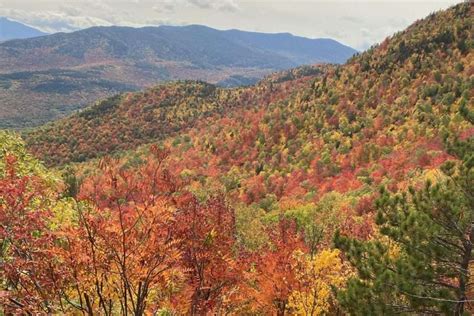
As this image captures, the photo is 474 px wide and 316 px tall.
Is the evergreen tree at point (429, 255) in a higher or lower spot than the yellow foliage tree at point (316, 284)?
higher

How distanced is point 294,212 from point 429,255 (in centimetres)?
4945

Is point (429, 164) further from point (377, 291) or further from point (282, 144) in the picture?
point (377, 291)

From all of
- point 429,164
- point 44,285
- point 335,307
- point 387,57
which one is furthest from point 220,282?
point 387,57

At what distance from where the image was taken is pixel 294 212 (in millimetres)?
64688

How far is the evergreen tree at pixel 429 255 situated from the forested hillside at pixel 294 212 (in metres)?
0.06

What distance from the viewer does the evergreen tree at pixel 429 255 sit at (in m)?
14.9

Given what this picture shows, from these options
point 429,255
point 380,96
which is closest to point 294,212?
point 429,255

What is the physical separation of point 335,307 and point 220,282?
328 inches

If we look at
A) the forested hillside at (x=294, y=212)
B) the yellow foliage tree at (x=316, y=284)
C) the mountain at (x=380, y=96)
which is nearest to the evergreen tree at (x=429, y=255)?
the forested hillside at (x=294, y=212)

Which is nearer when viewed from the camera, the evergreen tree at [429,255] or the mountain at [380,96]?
the evergreen tree at [429,255]

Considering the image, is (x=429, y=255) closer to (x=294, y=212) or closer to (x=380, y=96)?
(x=294, y=212)

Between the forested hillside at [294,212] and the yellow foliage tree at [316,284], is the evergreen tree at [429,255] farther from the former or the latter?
the yellow foliage tree at [316,284]

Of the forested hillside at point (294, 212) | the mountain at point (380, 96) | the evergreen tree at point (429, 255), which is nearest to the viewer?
the forested hillside at point (294, 212)

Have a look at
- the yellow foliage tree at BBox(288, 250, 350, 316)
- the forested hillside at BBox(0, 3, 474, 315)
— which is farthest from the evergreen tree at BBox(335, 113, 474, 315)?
the yellow foliage tree at BBox(288, 250, 350, 316)
